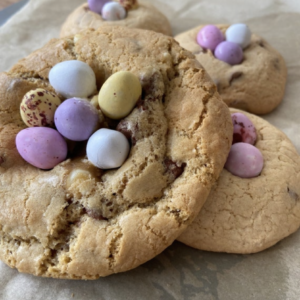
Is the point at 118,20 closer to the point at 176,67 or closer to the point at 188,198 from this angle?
the point at 176,67

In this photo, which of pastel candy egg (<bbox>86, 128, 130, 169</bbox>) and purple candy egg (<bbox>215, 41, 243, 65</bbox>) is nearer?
pastel candy egg (<bbox>86, 128, 130, 169</bbox>)

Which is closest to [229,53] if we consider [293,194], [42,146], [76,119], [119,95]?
[293,194]

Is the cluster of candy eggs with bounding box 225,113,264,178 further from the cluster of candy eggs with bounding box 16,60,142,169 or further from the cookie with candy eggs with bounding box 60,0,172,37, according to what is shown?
the cookie with candy eggs with bounding box 60,0,172,37

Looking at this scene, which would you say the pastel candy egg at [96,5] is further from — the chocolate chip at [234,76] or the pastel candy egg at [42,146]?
the pastel candy egg at [42,146]

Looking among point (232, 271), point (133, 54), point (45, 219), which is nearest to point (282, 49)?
point (133, 54)

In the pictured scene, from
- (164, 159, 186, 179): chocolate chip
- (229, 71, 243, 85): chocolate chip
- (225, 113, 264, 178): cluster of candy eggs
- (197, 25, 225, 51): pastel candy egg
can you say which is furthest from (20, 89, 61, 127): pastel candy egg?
(197, 25, 225, 51): pastel candy egg

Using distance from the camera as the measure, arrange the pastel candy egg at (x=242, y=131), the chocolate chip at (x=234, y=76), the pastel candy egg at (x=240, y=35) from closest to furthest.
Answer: the pastel candy egg at (x=242, y=131)
the chocolate chip at (x=234, y=76)
the pastel candy egg at (x=240, y=35)

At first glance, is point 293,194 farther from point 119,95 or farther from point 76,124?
point 76,124

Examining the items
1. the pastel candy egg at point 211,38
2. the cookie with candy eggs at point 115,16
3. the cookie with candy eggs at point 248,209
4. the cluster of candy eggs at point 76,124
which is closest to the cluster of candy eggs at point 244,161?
the cookie with candy eggs at point 248,209
